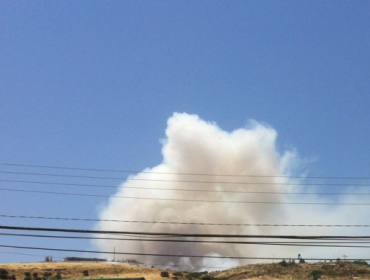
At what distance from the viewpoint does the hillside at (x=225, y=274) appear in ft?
333

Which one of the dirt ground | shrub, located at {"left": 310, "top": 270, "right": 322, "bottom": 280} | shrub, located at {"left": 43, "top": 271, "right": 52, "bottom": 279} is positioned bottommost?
shrub, located at {"left": 310, "top": 270, "right": 322, "bottom": 280}

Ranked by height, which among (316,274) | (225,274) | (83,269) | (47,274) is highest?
(83,269)

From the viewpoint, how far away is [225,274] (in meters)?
120

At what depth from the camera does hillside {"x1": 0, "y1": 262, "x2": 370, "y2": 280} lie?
101 metres

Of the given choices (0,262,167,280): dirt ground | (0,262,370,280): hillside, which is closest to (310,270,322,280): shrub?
(0,262,370,280): hillside

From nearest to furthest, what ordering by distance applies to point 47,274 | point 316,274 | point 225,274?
point 47,274 < point 316,274 < point 225,274

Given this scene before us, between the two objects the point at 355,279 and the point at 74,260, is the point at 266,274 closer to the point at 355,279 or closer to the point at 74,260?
the point at 355,279

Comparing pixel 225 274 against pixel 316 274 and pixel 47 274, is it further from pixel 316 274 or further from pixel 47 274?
pixel 47 274

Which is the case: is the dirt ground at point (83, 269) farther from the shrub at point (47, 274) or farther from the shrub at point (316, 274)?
the shrub at point (316, 274)

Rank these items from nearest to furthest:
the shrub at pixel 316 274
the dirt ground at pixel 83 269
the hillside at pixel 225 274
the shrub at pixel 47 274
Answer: the shrub at pixel 47 274, the shrub at pixel 316 274, the dirt ground at pixel 83 269, the hillside at pixel 225 274

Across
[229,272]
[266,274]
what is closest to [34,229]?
[266,274]

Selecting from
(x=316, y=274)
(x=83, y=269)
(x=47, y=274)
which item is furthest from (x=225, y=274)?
(x=47, y=274)

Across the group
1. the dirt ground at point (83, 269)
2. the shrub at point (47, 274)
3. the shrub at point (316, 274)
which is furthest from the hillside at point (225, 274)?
the shrub at point (47, 274)

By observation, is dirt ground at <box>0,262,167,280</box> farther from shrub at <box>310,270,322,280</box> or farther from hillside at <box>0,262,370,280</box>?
shrub at <box>310,270,322,280</box>
